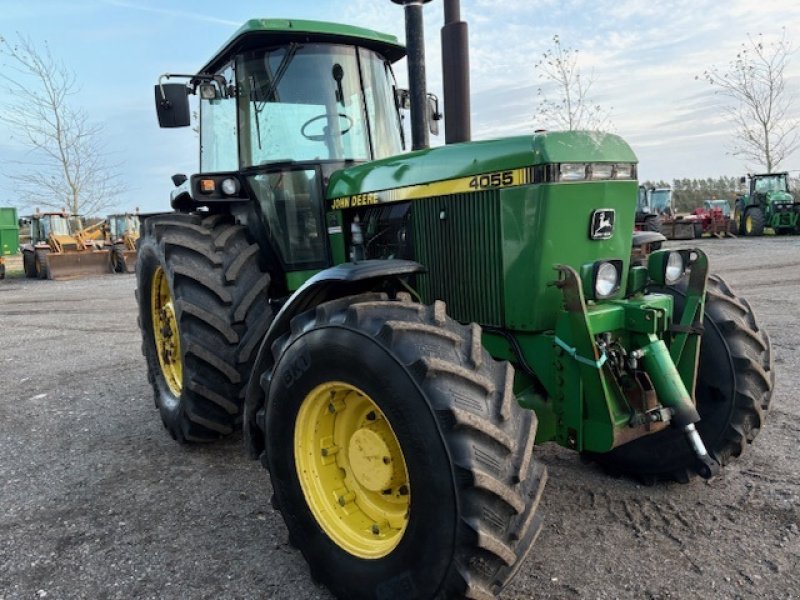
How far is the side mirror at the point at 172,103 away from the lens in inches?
157

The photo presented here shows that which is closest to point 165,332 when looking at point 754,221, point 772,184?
point 754,221

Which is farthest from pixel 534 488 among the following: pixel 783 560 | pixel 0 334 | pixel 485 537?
pixel 0 334

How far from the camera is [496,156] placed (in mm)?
2771

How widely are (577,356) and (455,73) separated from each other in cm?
265

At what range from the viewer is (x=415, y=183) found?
3.14m

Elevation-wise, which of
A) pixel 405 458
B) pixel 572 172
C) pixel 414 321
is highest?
pixel 572 172

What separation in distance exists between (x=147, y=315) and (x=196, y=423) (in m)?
1.21

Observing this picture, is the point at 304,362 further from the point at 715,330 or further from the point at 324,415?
the point at 715,330

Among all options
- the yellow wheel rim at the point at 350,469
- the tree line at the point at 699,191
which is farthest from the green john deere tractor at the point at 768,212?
the yellow wheel rim at the point at 350,469

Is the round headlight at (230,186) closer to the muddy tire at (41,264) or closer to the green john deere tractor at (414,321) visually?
the green john deere tractor at (414,321)

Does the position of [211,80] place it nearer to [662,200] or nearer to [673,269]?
[673,269]

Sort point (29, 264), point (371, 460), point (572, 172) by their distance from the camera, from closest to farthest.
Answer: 1. point (371, 460)
2. point (572, 172)
3. point (29, 264)

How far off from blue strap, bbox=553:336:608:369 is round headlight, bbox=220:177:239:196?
2323 millimetres

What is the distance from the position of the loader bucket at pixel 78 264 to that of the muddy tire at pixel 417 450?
19.6m
